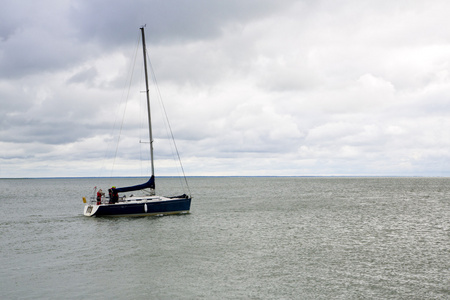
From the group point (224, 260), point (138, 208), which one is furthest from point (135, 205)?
point (224, 260)

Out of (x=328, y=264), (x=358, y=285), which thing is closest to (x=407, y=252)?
(x=328, y=264)

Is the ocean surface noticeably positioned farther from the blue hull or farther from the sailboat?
the sailboat

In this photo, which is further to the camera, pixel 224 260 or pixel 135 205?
pixel 135 205

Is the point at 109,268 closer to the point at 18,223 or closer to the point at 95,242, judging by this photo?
the point at 95,242

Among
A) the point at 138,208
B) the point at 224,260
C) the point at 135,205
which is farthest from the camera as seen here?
the point at 138,208

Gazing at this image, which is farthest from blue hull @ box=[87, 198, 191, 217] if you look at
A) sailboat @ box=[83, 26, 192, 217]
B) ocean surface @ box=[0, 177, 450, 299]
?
ocean surface @ box=[0, 177, 450, 299]

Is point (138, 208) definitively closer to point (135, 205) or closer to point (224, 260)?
point (135, 205)

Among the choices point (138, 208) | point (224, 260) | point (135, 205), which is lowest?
point (224, 260)

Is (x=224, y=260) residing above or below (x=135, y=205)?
below

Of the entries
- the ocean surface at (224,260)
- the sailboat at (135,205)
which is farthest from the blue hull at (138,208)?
the ocean surface at (224,260)

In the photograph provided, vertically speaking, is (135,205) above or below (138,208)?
above

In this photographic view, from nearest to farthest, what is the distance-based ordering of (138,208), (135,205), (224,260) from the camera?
(224,260), (135,205), (138,208)

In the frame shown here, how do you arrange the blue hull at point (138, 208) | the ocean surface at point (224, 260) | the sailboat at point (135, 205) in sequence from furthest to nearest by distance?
the sailboat at point (135, 205) < the blue hull at point (138, 208) < the ocean surface at point (224, 260)

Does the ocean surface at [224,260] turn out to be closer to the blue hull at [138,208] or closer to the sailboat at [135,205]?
the blue hull at [138,208]
